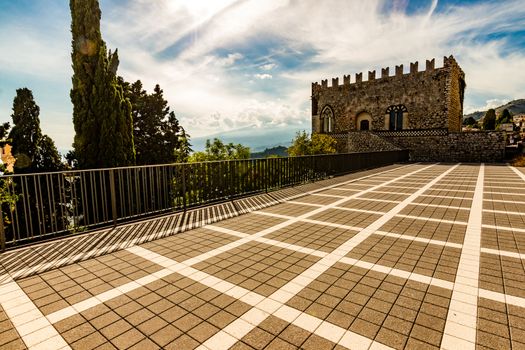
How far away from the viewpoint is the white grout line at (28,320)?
2393 millimetres

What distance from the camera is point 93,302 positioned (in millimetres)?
2998

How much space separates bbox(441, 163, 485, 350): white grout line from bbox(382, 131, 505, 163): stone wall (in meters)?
25.0

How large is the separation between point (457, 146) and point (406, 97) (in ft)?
26.1

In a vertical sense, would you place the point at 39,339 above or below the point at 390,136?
below

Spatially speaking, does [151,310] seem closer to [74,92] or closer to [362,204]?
[362,204]

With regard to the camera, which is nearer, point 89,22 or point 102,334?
point 102,334

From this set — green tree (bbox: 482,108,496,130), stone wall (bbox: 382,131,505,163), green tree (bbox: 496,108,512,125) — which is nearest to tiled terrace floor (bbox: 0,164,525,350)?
stone wall (bbox: 382,131,505,163)

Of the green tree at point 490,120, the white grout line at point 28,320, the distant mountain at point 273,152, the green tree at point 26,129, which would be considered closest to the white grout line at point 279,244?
the white grout line at point 28,320

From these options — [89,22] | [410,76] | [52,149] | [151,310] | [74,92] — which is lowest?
[151,310]

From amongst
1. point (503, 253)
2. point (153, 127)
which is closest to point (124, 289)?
point (503, 253)

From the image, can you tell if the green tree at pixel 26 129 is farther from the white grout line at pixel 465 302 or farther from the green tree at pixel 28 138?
the white grout line at pixel 465 302

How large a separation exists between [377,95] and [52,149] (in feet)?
105

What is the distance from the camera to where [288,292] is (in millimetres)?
3172

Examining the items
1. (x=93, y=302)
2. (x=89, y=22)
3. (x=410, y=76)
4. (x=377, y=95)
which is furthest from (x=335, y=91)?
(x=93, y=302)
